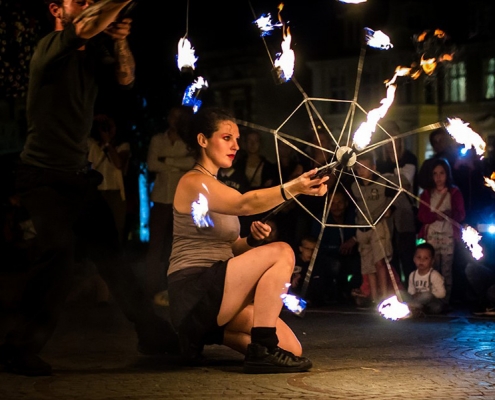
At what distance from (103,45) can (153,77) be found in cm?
1439

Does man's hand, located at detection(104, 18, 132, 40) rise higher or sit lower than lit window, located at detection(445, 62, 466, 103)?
lower

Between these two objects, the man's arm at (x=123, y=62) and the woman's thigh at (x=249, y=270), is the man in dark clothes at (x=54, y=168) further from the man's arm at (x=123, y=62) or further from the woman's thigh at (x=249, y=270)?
the woman's thigh at (x=249, y=270)

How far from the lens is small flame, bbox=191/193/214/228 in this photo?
679 cm

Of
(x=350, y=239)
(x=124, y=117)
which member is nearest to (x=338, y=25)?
(x=124, y=117)

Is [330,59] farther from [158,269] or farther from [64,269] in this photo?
[64,269]

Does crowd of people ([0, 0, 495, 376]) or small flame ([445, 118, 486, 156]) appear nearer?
crowd of people ([0, 0, 495, 376])

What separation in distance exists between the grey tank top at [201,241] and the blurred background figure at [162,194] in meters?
3.90

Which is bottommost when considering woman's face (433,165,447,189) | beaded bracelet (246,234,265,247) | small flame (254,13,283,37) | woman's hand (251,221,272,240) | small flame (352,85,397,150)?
beaded bracelet (246,234,265,247)

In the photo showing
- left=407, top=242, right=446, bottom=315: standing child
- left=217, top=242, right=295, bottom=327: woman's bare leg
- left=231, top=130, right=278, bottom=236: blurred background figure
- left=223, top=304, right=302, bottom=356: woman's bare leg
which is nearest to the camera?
left=217, top=242, right=295, bottom=327: woman's bare leg

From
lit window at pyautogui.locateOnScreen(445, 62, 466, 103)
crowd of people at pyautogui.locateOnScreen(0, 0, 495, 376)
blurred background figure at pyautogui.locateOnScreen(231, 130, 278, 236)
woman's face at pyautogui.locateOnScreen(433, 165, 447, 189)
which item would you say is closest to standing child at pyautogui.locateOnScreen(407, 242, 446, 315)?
woman's face at pyautogui.locateOnScreen(433, 165, 447, 189)

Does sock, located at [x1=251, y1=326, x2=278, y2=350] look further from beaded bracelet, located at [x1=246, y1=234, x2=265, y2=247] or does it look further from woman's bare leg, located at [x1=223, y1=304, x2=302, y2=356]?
beaded bracelet, located at [x1=246, y1=234, x2=265, y2=247]

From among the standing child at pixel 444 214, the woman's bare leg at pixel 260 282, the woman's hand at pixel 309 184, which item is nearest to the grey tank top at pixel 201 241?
the woman's bare leg at pixel 260 282

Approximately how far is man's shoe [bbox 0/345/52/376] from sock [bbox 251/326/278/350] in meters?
1.31

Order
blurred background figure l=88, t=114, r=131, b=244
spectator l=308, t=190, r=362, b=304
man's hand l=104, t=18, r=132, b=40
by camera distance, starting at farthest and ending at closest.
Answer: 1. blurred background figure l=88, t=114, r=131, b=244
2. spectator l=308, t=190, r=362, b=304
3. man's hand l=104, t=18, r=132, b=40
